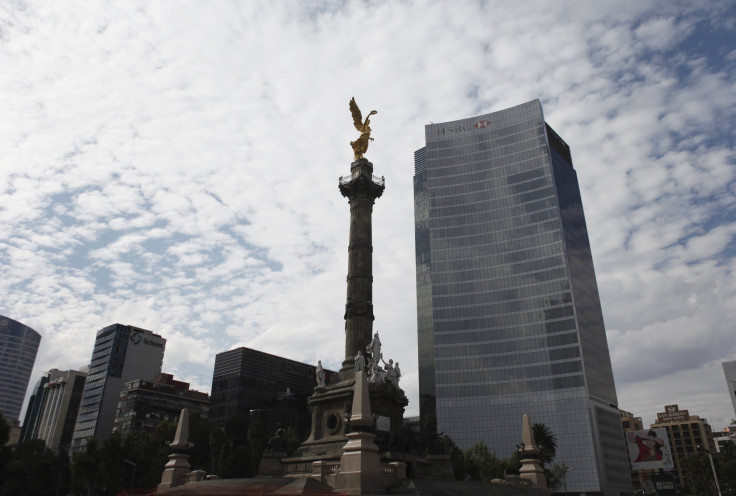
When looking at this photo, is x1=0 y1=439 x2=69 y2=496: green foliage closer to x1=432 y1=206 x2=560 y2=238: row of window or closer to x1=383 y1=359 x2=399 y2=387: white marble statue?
x1=383 y1=359 x2=399 y2=387: white marble statue

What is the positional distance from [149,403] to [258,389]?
27332 millimetres

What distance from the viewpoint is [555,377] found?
92.2 m

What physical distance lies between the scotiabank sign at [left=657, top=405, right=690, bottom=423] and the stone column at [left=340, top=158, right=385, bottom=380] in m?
160

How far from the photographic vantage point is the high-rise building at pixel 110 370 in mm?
120625

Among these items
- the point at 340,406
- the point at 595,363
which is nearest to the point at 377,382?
the point at 340,406

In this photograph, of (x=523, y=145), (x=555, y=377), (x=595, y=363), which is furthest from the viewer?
(x=523, y=145)

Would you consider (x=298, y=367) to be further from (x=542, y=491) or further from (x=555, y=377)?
(x=542, y=491)

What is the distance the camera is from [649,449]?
224ft

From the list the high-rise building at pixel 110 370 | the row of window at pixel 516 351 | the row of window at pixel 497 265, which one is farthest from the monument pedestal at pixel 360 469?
the high-rise building at pixel 110 370

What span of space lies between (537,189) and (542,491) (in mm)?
80976

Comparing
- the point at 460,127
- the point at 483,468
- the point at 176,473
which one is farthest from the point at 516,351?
the point at 176,473

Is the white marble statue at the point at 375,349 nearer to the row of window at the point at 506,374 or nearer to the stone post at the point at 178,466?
the stone post at the point at 178,466

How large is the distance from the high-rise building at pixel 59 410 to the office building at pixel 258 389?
178 ft

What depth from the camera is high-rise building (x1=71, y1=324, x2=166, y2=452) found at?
4749 inches
